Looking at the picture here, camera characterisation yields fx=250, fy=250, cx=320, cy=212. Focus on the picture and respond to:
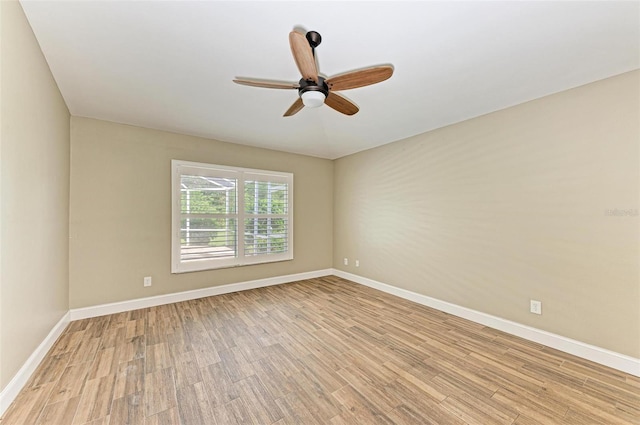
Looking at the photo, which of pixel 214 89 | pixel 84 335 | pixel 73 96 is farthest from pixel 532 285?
pixel 73 96

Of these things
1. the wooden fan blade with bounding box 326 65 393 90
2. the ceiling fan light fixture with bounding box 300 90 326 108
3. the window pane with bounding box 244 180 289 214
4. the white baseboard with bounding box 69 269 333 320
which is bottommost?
the white baseboard with bounding box 69 269 333 320

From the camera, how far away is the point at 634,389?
189cm

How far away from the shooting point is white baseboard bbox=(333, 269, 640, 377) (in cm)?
213

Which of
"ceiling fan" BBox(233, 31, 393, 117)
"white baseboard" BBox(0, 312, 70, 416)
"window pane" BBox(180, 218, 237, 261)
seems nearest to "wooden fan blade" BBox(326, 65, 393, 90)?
"ceiling fan" BBox(233, 31, 393, 117)

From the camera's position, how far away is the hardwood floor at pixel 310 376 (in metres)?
1.65

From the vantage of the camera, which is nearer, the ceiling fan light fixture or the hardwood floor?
the hardwood floor

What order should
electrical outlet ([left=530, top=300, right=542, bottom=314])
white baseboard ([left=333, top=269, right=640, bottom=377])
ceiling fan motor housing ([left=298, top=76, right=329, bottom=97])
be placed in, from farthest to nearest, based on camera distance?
1. electrical outlet ([left=530, top=300, right=542, bottom=314])
2. white baseboard ([left=333, top=269, right=640, bottom=377])
3. ceiling fan motor housing ([left=298, top=76, right=329, bottom=97])

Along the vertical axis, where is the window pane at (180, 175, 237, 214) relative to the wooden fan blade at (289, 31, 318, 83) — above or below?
below

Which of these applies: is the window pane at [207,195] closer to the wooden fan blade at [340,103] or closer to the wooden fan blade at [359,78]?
the wooden fan blade at [340,103]

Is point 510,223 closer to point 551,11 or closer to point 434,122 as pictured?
point 434,122

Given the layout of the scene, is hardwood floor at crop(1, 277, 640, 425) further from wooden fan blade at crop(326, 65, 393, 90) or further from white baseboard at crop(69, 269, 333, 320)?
wooden fan blade at crop(326, 65, 393, 90)

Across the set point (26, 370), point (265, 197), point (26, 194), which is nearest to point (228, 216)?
point (265, 197)

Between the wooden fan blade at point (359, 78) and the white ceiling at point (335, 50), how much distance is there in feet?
1.31

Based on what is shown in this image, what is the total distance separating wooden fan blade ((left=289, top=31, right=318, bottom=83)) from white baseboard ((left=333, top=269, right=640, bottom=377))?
3.21m
